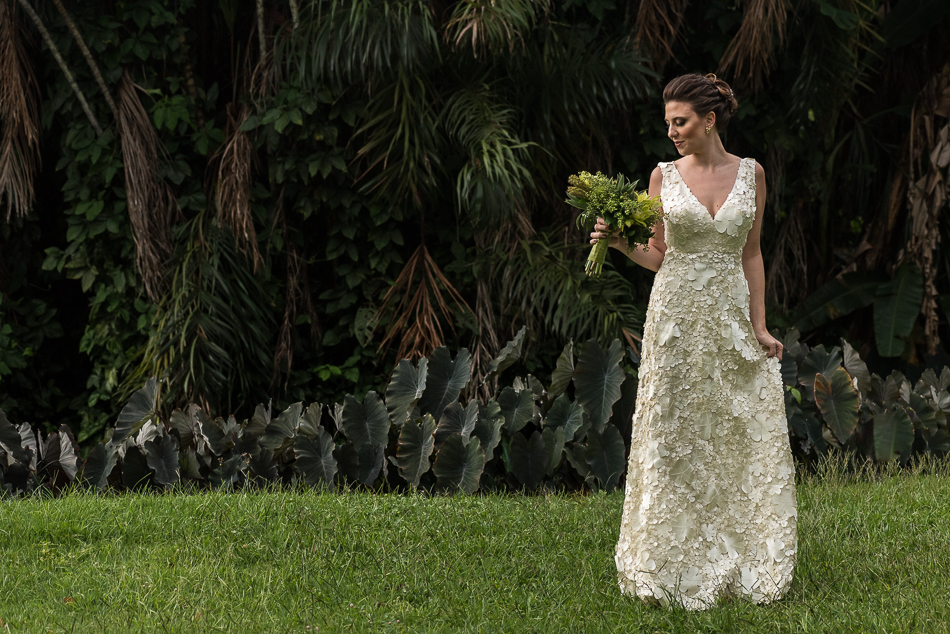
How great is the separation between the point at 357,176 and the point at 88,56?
6.67 feet

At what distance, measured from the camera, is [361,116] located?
6.38 meters

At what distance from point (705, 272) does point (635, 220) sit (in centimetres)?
33

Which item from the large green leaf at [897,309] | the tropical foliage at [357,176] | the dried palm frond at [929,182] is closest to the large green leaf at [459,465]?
the tropical foliage at [357,176]

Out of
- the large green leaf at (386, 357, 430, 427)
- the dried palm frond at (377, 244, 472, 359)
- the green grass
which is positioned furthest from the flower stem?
the dried palm frond at (377, 244, 472, 359)

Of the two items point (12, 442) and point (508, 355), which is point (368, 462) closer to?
point (508, 355)

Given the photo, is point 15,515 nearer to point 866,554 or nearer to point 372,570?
point 372,570

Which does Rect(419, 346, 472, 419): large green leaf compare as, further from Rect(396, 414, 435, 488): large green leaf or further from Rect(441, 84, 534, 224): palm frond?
Rect(441, 84, 534, 224): palm frond

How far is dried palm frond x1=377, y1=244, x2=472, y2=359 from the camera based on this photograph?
6.23m

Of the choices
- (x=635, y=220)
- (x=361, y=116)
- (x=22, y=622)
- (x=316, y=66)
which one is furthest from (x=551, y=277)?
(x=22, y=622)

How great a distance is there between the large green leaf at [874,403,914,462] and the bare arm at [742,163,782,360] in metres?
2.41

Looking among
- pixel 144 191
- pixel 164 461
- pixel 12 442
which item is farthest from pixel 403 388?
pixel 144 191

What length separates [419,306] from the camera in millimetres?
6352

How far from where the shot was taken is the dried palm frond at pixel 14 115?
6.24 metres

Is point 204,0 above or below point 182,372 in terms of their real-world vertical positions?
above
